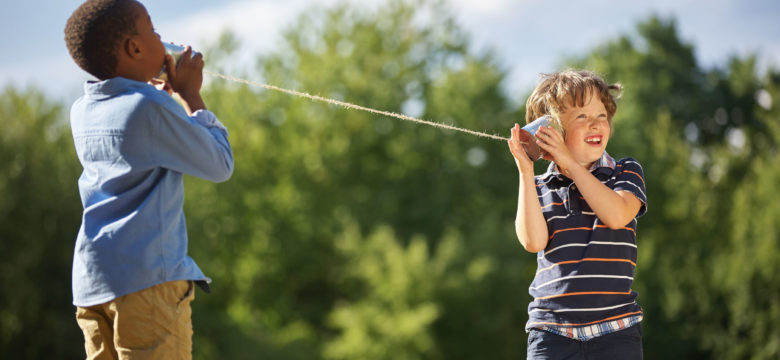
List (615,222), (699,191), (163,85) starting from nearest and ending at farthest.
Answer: (615,222) → (163,85) → (699,191)

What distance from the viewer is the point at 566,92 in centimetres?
281

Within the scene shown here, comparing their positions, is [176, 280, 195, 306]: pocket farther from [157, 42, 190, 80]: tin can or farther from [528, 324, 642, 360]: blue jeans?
[528, 324, 642, 360]: blue jeans

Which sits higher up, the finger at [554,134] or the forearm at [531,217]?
the finger at [554,134]

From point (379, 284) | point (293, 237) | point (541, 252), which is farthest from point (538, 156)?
point (293, 237)

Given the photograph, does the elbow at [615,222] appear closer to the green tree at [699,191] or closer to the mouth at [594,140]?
the mouth at [594,140]

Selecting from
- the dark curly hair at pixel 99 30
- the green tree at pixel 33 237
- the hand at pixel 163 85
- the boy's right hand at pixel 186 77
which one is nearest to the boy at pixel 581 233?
the boy's right hand at pixel 186 77

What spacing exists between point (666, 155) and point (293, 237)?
12615mm

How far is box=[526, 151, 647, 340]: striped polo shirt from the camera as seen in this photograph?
8.55 feet

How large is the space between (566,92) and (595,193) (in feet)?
1.40

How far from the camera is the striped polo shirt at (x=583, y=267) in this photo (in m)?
2.61

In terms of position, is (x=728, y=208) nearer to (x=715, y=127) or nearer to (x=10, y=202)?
(x=715, y=127)

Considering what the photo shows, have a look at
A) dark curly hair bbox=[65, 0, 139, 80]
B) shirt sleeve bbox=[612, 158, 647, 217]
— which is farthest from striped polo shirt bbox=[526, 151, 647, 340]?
dark curly hair bbox=[65, 0, 139, 80]

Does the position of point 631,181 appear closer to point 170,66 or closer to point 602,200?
point 602,200

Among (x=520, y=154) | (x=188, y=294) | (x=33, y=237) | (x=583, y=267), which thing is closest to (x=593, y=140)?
(x=520, y=154)
